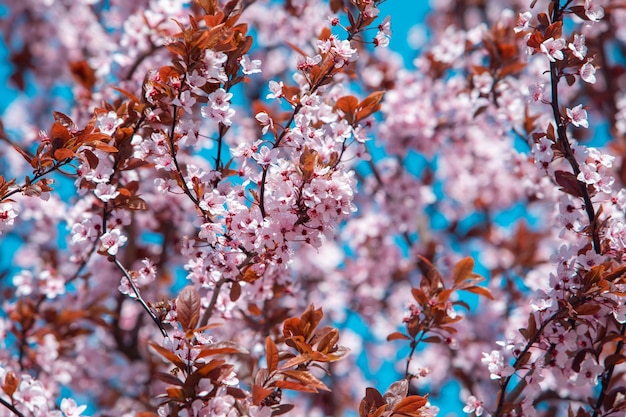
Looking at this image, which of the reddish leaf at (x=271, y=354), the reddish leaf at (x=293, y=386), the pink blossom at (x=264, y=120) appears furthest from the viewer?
the pink blossom at (x=264, y=120)

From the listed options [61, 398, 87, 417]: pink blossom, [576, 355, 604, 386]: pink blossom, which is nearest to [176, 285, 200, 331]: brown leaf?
[61, 398, 87, 417]: pink blossom

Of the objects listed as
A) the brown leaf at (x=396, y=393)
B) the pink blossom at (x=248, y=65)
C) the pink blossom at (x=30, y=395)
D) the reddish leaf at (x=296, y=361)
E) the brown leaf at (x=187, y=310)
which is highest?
the pink blossom at (x=248, y=65)

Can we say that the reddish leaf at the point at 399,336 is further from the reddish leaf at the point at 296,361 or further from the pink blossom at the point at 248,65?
the pink blossom at the point at 248,65

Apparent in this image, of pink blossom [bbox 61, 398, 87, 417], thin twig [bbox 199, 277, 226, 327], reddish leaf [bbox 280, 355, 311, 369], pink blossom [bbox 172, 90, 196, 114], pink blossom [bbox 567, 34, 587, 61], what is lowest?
reddish leaf [bbox 280, 355, 311, 369]

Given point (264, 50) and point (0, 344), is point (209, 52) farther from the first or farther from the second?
point (264, 50)

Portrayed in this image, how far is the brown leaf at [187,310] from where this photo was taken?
8.33ft

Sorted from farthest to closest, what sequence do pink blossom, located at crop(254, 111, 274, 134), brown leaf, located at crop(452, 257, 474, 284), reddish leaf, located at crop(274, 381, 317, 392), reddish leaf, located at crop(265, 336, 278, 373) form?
brown leaf, located at crop(452, 257, 474, 284)
pink blossom, located at crop(254, 111, 274, 134)
reddish leaf, located at crop(265, 336, 278, 373)
reddish leaf, located at crop(274, 381, 317, 392)

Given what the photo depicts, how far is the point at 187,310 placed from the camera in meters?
2.55

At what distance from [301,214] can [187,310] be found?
55 cm

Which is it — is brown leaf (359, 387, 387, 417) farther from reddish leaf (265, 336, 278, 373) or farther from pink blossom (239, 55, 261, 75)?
pink blossom (239, 55, 261, 75)

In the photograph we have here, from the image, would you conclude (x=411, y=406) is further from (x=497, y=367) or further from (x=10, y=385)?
(x=10, y=385)

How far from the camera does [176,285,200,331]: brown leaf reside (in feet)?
8.33

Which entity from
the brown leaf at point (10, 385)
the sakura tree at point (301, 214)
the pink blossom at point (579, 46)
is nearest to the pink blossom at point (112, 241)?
the sakura tree at point (301, 214)

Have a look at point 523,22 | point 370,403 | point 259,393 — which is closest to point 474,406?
point 370,403
